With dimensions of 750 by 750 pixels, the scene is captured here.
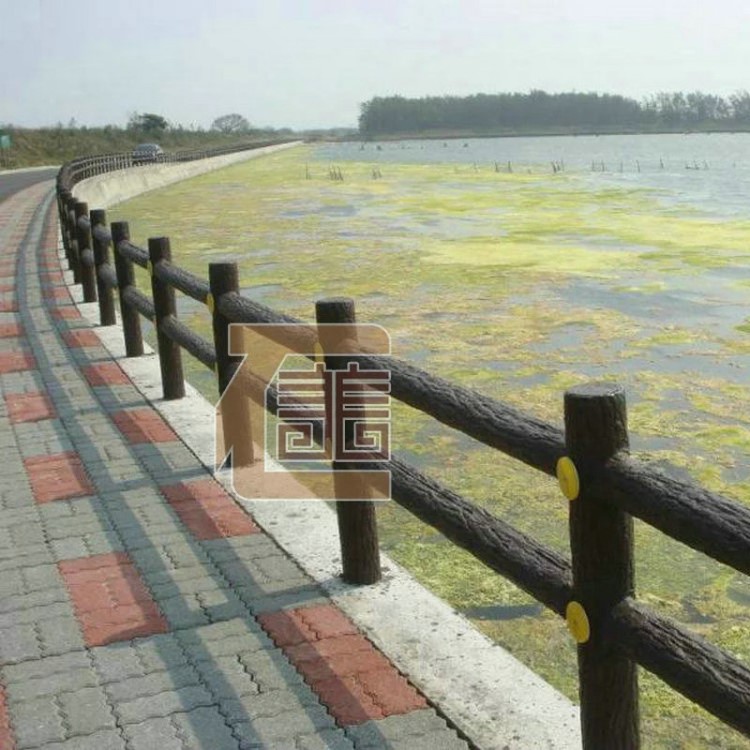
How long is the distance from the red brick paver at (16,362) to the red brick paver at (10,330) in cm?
77

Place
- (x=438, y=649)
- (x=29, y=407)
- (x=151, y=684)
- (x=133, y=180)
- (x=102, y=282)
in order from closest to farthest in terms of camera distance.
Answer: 1. (x=151, y=684)
2. (x=438, y=649)
3. (x=29, y=407)
4. (x=102, y=282)
5. (x=133, y=180)

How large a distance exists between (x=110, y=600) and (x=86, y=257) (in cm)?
701

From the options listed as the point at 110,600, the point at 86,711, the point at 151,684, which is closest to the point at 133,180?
the point at 110,600

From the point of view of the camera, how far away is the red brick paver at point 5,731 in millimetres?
2917

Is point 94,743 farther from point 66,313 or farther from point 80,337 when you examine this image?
point 66,313

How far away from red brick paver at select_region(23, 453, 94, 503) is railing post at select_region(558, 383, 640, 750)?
3.25 meters

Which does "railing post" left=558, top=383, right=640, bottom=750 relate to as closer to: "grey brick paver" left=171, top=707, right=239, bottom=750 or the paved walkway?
the paved walkway

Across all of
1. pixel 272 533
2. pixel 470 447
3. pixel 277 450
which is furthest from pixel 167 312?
pixel 272 533

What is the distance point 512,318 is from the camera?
10.4 meters

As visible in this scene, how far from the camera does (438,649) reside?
3.40m

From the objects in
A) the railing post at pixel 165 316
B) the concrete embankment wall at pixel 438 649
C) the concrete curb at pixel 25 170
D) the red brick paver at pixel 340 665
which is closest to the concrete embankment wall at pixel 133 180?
the concrete curb at pixel 25 170

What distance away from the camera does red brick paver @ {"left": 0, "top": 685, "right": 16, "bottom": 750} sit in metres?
2.92

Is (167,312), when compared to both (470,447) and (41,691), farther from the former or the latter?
(41,691)

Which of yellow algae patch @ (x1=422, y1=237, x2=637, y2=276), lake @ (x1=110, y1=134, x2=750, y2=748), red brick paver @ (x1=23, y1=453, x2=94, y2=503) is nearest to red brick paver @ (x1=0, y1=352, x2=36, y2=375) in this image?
lake @ (x1=110, y1=134, x2=750, y2=748)
